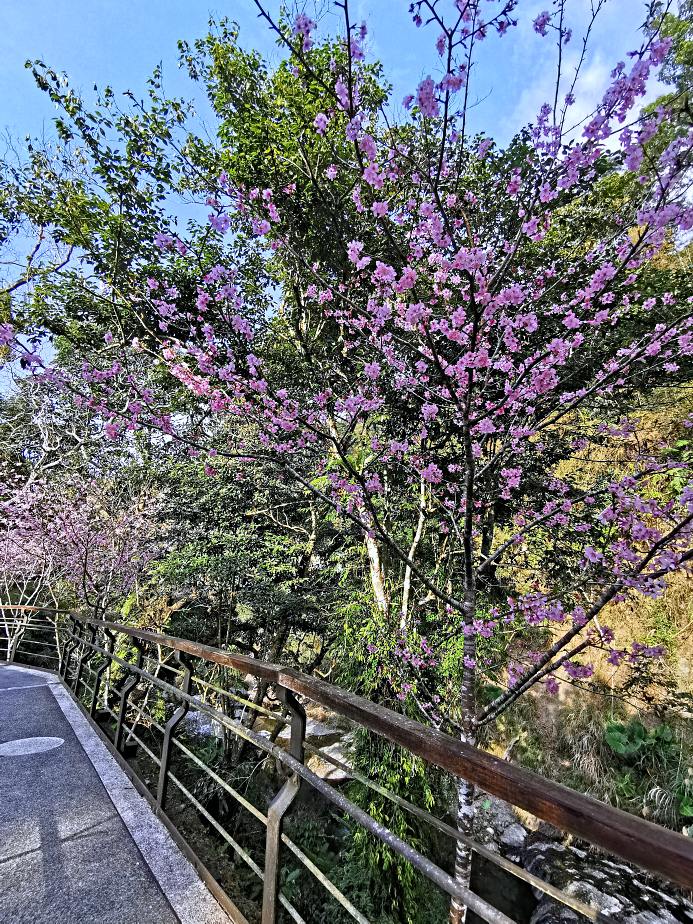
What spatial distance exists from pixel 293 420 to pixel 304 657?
6.20 meters

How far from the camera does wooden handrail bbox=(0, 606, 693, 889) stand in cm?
66

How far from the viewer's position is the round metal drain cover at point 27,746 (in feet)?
11.2

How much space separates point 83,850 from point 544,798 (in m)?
2.48

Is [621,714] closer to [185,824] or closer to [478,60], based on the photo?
[185,824]

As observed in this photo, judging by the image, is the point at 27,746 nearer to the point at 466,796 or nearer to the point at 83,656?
the point at 83,656

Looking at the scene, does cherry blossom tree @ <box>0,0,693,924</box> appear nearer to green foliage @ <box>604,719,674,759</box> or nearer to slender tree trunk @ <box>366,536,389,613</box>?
slender tree trunk @ <box>366,536,389,613</box>

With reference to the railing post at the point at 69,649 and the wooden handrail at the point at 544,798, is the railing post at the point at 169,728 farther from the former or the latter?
the railing post at the point at 69,649

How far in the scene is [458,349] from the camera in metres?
4.17

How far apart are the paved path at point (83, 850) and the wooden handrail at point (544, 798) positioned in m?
1.33

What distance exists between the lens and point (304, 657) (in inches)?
330

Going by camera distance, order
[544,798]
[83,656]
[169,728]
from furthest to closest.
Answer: [83,656] < [169,728] < [544,798]

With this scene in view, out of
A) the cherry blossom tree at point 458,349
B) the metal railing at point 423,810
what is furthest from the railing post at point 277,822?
the cherry blossom tree at point 458,349

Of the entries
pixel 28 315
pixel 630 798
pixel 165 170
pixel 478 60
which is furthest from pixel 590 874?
pixel 28 315

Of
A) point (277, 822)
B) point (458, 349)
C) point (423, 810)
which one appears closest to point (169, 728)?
point (277, 822)
